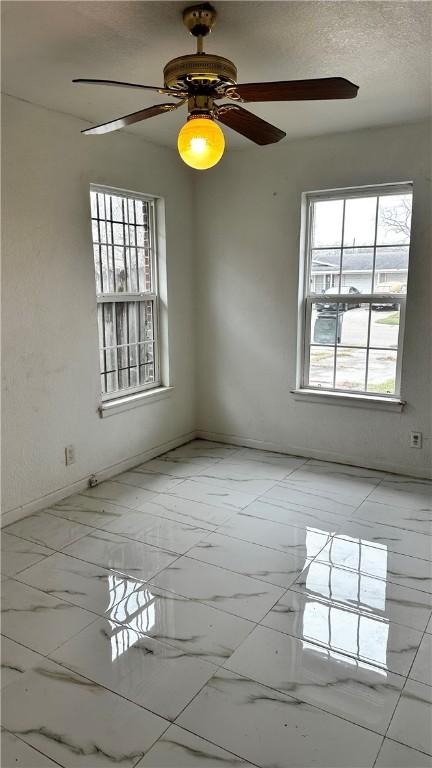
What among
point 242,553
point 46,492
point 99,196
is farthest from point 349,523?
point 99,196

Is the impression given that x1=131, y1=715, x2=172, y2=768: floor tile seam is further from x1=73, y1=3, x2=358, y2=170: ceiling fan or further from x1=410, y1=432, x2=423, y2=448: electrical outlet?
x1=410, y1=432, x2=423, y2=448: electrical outlet

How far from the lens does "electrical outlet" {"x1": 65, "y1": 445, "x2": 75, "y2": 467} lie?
3453 mm

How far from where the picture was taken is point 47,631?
7.12ft

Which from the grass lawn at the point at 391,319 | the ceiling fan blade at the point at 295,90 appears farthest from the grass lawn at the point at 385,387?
the ceiling fan blade at the point at 295,90

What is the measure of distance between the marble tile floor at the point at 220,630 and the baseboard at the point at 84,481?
58 mm

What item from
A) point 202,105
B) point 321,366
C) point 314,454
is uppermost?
point 202,105

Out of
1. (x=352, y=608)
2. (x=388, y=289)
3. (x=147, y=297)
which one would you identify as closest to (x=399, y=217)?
(x=388, y=289)

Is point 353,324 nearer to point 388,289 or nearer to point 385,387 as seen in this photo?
point 388,289

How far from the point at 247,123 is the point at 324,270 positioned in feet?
6.28

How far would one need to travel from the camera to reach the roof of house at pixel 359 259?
371 centimetres

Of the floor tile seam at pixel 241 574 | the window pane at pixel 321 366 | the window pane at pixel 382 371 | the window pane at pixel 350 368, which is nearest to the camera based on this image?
the floor tile seam at pixel 241 574

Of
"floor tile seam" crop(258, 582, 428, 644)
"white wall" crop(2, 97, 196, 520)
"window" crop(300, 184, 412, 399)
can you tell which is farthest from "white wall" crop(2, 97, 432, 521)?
"floor tile seam" crop(258, 582, 428, 644)

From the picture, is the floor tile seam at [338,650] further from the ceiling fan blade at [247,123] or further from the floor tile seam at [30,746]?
the ceiling fan blade at [247,123]

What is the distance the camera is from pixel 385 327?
3840 millimetres
